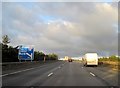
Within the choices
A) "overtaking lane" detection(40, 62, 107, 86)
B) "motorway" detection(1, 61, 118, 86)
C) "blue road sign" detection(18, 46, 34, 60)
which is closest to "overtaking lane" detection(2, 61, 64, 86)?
"motorway" detection(1, 61, 118, 86)

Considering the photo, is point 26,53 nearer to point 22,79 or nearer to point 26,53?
point 26,53

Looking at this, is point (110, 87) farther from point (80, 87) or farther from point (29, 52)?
point (29, 52)

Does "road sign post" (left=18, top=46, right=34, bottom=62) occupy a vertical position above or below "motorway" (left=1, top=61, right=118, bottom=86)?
above

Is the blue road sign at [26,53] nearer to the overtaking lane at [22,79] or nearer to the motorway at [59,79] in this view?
the motorway at [59,79]

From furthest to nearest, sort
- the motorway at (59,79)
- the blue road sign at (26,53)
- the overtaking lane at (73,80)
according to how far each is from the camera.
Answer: the blue road sign at (26,53) < the motorway at (59,79) < the overtaking lane at (73,80)

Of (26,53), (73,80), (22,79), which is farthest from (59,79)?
(26,53)

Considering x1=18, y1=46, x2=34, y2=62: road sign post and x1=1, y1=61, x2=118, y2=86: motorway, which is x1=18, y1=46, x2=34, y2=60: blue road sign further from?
x1=1, y1=61, x2=118, y2=86: motorway

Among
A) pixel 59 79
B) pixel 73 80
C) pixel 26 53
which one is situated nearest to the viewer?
pixel 73 80

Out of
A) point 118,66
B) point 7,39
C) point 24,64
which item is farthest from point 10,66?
point 7,39

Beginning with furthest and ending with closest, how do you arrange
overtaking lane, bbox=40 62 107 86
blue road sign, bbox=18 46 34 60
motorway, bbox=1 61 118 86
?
1. blue road sign, bbox=18 46 34 60
2. motorway, bbox=1 61 118 86
3. overtaking lane, bbox=40 62 107 86

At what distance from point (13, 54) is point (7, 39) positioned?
188 feet

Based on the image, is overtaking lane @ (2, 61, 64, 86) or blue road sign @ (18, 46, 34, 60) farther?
blue road sign @ (18, 46, 34, 60)

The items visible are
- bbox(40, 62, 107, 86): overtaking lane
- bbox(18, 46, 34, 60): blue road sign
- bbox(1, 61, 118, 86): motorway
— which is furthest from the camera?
bbox(18, 46, 34, 60): blue road sign

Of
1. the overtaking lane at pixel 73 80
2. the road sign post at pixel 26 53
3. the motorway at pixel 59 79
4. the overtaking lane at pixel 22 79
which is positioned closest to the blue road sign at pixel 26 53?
the road sign post at pixel 26 53
